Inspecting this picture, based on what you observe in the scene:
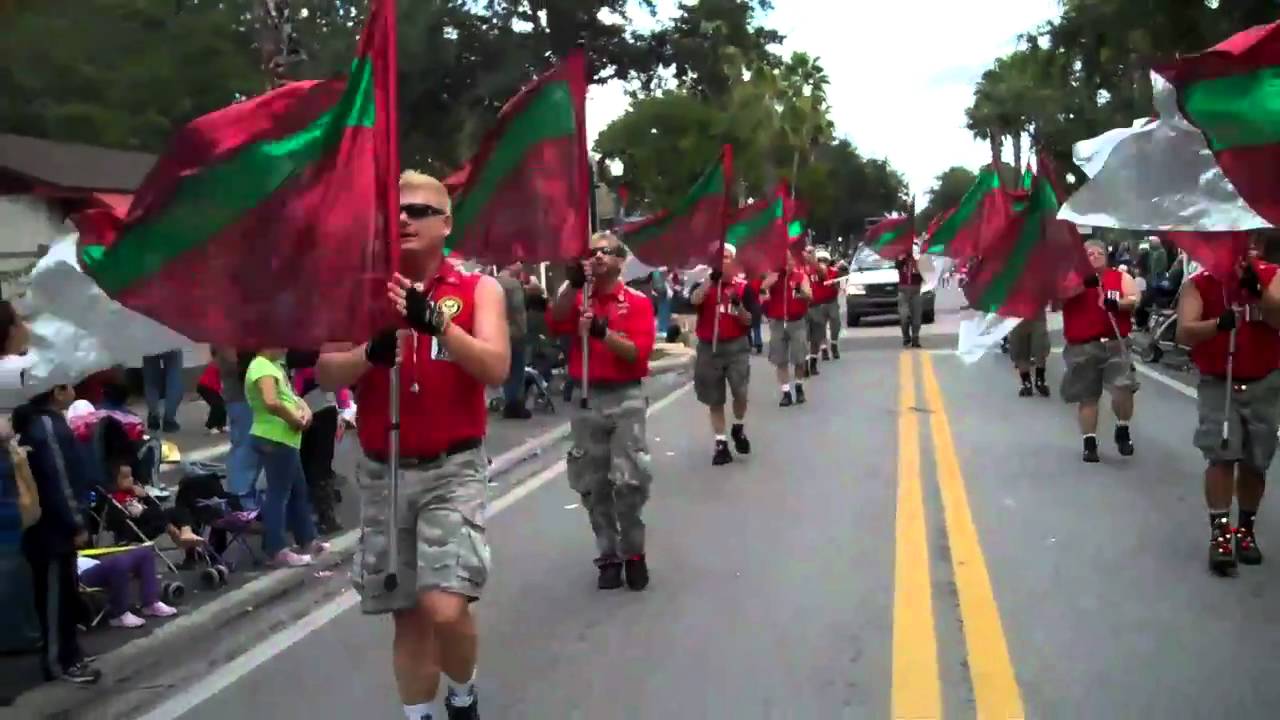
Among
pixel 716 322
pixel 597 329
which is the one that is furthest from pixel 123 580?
pixel 716 322

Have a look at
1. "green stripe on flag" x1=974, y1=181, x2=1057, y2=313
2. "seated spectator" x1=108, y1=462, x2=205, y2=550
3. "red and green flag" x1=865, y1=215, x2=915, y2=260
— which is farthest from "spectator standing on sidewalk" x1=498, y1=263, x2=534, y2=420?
"red and green flag" x1=865, y1=215, x2=915, y2=260

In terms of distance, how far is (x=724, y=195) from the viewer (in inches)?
448

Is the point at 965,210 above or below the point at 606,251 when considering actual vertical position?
above

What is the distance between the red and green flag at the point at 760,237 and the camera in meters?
15.1

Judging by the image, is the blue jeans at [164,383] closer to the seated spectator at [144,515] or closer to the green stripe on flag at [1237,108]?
the seated spectator at [144,515]

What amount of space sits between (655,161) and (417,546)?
51.6 metres

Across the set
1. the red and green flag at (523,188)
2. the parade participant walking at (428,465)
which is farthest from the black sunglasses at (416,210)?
the red and green flag at (523,188)

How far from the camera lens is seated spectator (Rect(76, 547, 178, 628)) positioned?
7.62 m

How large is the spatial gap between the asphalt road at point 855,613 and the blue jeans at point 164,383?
5470 millimetres

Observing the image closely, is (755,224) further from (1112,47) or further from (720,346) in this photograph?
(1112,47)

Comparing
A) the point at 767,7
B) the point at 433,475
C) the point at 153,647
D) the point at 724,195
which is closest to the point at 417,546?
the point at 433,475

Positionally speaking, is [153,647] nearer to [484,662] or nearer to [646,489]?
[484,662]

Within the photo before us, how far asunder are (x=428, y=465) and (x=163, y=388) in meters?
12.3

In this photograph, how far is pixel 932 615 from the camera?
7285mm
